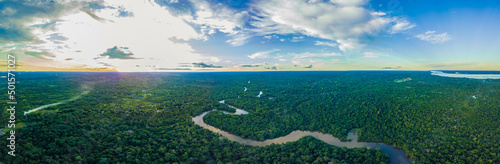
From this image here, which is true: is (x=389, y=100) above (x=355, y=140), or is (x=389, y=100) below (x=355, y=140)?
above

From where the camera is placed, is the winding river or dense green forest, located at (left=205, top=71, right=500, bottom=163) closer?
dense green forest, located at (left=205, top=71, right=500, bottom=163)

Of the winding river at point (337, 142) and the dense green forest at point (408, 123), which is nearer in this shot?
the dense green forest at point (408, 123)

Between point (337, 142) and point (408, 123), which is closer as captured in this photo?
point (337, 142)

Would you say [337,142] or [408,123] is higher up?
[408,123]

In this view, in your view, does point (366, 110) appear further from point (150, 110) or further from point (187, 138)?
point (150, 110)

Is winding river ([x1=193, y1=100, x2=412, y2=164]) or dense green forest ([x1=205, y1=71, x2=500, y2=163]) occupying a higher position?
dense green forest ([x1=205, y1=71, x2=500, y2=163])

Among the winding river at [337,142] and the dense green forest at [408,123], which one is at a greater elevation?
the dense green forest at [408,123]

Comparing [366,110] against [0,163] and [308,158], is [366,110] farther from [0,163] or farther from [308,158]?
[0,163]

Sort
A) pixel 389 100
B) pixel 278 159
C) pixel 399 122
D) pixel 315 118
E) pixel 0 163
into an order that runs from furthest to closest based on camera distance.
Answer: pixel 389 100 → pixel 315 118 → pixel 399 122 → pixel 278 159 → pixel 0 163

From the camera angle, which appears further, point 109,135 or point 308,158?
point 109,135

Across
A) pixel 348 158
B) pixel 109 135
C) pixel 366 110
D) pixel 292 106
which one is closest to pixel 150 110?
pixel 109 135

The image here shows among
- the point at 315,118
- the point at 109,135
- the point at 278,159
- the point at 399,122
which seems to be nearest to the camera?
the point at 278,159
